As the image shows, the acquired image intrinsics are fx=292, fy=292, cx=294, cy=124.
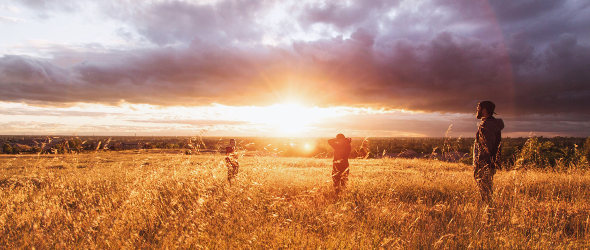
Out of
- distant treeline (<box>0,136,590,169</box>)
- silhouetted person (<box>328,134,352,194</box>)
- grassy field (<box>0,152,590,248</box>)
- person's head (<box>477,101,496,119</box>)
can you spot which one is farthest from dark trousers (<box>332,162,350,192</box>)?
person's head (<box>477,101,496,119</box>)

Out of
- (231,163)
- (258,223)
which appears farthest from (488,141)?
(231,163)

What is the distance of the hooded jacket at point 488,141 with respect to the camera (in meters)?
6.38

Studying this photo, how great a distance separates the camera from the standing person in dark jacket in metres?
6.36

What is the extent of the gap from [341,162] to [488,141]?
3.26 m

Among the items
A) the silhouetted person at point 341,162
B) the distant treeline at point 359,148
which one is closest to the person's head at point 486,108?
the distant treeline at point 359,148

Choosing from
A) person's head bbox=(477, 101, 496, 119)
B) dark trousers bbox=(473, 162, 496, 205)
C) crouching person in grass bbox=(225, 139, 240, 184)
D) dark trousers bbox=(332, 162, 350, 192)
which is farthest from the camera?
dark trousers bbox=(332, 162, 350, 192)

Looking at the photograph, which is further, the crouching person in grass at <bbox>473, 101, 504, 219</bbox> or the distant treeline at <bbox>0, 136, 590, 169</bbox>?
the distant treeline at <bbox>0, 136, 590, 169</bbox>

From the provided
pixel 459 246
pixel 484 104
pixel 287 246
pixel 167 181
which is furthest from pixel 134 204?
pixel 484 104

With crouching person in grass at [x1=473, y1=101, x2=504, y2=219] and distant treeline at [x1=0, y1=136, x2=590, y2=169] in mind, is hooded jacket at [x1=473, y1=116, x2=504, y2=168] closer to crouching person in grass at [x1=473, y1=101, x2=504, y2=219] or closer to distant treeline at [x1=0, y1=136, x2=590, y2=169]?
crouching person in grass at [x1=473, y1=101, x2=504, y2=219]

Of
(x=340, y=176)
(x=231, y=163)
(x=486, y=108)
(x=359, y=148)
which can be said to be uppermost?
(x=486, y=108)

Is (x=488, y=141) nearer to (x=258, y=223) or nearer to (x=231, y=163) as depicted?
(x=258, y=223)

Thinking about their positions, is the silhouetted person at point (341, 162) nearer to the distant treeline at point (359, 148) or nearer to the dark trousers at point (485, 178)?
the distant treeline at point (359, 148)

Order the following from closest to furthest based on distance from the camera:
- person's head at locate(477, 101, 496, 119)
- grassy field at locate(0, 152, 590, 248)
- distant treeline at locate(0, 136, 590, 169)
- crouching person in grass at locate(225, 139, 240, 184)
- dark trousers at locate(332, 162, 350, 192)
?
grassy field at locate(0, 152, 590, 248) → person's head at locate(477, 101, 496, 119) → distant treeline at locate(0, 136, 590, 169) → crouching person in grass at locate(225, 139, 240, 184) → dark trousers at locate(332, 162, 350, 192)

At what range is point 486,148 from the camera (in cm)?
634
